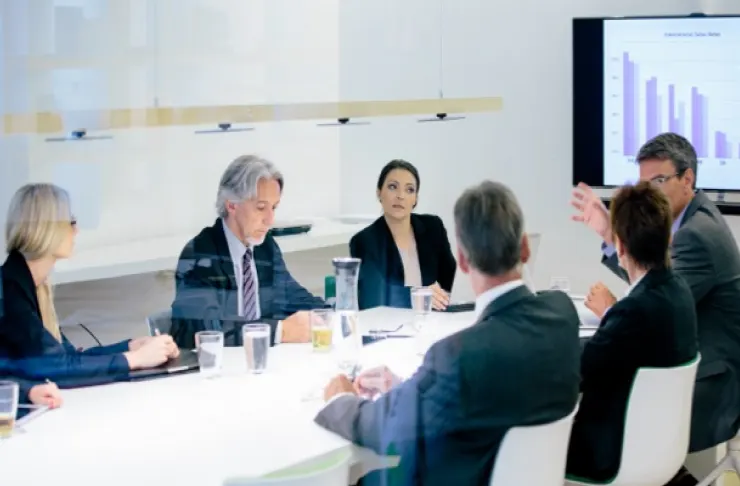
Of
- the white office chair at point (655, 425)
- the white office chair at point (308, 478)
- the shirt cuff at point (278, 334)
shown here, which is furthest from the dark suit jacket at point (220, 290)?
the white office chair at point (308, 478)

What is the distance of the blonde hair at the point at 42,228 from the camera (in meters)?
3.25

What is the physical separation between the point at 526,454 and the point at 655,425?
2.40ft

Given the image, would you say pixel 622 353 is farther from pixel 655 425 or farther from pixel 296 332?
pixel 296 332

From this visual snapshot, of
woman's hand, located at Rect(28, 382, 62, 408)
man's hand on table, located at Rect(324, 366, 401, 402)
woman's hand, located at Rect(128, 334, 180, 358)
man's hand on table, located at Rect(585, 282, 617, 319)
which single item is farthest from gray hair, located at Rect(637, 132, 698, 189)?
woman's hand, located at Rect(28, 382, 62, 408)

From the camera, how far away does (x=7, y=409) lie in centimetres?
256

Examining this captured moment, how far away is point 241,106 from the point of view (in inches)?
199

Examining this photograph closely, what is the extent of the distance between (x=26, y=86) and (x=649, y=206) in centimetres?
231

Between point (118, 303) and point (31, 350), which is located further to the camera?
point (118, 303)

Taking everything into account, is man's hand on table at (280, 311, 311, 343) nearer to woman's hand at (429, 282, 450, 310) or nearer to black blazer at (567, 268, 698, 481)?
woman's hand at (429, 282, 450, 310)

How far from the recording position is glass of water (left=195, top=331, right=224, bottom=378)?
10.2 ft

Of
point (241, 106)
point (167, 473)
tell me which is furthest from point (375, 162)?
point (167, 473)

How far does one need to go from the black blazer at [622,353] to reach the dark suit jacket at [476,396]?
0.53 metres

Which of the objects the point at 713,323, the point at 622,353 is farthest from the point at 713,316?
the point at 622,353

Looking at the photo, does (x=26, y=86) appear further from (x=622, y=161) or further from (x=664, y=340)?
(x=622, y=161)
